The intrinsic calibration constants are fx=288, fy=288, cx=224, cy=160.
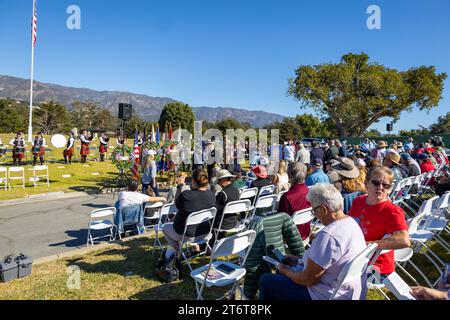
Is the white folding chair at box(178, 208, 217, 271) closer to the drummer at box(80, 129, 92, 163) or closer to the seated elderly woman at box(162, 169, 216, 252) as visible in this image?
Result: the seated elderly woman at box(162, 169, 216, 252)

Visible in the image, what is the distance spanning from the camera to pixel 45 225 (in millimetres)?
6520

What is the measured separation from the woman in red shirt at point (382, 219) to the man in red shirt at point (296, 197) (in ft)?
2.25

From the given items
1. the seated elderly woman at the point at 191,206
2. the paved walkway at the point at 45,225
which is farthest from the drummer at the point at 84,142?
the seated elderly woman at the point at 191,206

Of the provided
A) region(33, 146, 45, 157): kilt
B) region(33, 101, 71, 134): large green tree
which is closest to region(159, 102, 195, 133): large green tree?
region(33, 101, 71, 134): large green tree

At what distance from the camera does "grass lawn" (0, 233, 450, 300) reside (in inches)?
129

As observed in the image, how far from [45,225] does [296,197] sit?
230 inches

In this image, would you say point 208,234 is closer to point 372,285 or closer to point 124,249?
point 124,249

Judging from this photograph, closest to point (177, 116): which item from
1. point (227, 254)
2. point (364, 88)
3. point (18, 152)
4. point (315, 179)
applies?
point (364, 88)

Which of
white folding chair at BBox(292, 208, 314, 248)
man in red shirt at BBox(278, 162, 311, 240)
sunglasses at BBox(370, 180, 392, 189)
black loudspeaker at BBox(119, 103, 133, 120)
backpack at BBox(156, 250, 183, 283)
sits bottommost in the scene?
backpack at BBox(156, 250, 183, 283)

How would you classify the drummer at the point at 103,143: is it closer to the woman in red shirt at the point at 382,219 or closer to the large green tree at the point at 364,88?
the woman in red shirt at the point at 382,219

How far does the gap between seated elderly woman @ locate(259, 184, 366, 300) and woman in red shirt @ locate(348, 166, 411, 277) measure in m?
0.58

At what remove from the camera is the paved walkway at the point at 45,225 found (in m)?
5.26

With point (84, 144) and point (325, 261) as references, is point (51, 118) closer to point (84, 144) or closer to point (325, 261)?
point (84, 144)
